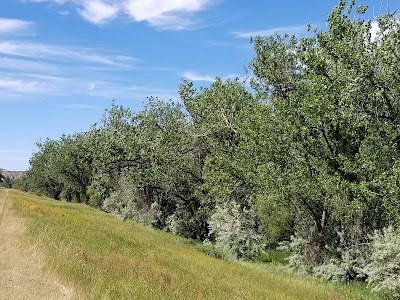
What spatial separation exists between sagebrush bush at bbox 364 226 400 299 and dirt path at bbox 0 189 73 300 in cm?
1424

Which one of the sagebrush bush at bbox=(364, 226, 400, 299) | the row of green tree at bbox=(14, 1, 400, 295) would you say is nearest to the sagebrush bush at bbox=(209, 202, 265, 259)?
the row of green tree at bbox=(14, 1, 400, 295)

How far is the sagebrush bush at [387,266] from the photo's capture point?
19.2 meters

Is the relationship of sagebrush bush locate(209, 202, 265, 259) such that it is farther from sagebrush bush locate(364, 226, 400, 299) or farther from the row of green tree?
sagebrush bush locate(364, 226, 400, 299)

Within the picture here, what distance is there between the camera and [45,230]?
22.2 meters

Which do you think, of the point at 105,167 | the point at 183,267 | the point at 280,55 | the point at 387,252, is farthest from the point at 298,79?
the point at 105,167

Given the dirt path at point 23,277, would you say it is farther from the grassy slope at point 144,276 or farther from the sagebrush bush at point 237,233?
the sagebrush bush at point 237,233

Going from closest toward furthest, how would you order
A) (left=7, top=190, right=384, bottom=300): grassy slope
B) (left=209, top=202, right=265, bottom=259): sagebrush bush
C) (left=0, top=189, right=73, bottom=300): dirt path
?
(left=0, top=189, right=73, bottom=300): dirt path → (left=7, top=190, right=384, bottom=300): grassy slope → (left=209, top=202, right=265, bottom=259): sagebrush bush

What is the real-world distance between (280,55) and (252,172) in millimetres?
9088

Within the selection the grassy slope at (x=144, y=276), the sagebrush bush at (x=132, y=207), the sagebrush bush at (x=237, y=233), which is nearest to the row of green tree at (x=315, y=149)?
the sagebrush bush at (x=237, y=233)

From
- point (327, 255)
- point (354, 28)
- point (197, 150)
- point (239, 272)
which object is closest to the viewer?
point (239, 272)

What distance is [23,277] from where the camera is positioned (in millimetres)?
12695

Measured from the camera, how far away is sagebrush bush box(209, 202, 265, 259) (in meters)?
32.3

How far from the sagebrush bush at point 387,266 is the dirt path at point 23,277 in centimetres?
1424

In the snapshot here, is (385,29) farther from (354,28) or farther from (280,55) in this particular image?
(280,55)
